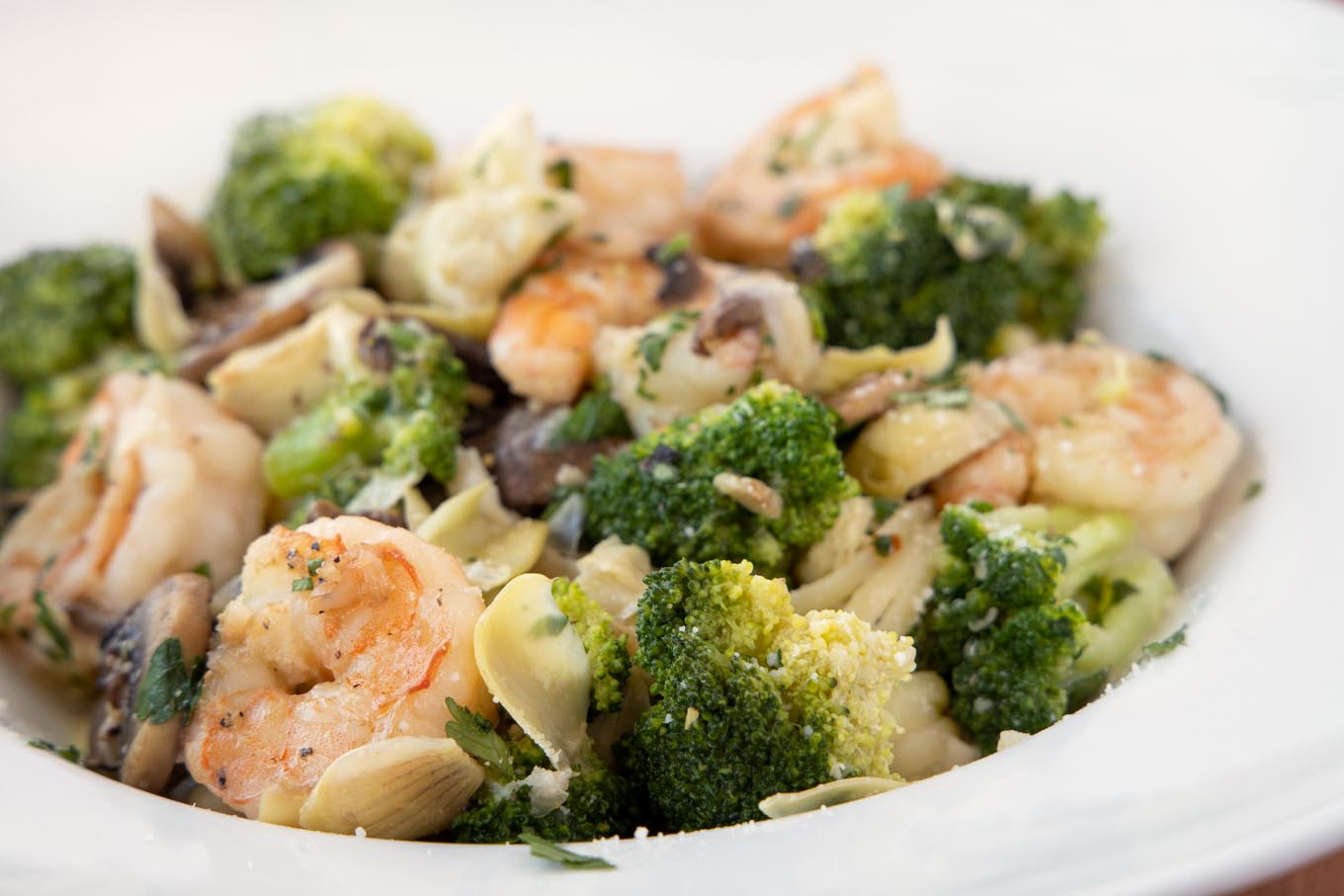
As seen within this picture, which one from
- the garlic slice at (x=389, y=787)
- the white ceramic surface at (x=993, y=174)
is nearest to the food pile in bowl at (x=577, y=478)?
the garlic slice at (x=389, y=787)

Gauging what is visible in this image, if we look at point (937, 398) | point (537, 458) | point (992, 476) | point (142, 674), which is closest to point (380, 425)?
point (537, 458)

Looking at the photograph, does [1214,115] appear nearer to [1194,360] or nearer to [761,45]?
[1194,360]

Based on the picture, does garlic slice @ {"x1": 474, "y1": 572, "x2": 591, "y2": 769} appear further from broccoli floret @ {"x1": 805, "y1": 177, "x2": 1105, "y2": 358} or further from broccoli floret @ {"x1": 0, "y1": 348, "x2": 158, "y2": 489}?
broccoli floret @ {"x1": 0, "y1": 348, "x2": 158, "y2": 489}

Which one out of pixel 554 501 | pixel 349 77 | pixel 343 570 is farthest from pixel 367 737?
pixel 349 77

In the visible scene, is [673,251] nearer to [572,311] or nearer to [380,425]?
[572,311]

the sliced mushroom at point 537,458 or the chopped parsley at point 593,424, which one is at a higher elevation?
the chopped parsley at point 593,424

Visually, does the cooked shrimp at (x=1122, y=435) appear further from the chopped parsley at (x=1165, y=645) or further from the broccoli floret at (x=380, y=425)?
the broccoli floret at (x=380, y=425)

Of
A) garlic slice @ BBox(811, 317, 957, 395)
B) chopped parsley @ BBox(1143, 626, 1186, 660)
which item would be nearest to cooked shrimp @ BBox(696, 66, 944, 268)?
garlic slice @ BBox(811, 317, 957, 395)
